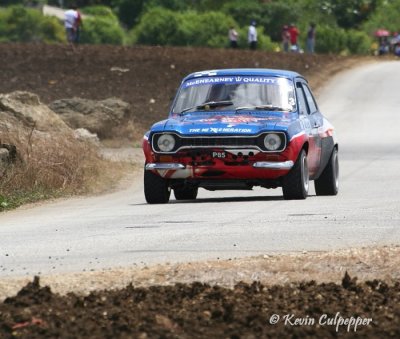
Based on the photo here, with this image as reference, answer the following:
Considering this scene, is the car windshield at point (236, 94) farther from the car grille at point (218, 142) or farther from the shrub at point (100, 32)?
the shrub at point (100, 32)

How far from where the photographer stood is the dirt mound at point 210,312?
27.5 feet

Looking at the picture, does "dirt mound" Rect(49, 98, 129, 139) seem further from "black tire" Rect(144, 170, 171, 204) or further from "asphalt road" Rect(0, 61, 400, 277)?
"black tire" Rect(144, 170, 171, 204)

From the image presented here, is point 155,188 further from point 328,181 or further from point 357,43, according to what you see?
point 357,43

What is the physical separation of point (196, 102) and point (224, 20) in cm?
5508

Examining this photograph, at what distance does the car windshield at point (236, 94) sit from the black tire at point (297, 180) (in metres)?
0.91

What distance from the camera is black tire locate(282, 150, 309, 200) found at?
17.7 meters

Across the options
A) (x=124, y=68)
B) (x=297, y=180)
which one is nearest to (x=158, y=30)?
(x=124, y=68)

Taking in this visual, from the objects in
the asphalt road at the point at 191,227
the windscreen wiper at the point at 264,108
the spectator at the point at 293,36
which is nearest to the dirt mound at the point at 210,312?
the asphalt road at the point at 191,227

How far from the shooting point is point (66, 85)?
4450 cm

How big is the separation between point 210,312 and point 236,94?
32.3 ft

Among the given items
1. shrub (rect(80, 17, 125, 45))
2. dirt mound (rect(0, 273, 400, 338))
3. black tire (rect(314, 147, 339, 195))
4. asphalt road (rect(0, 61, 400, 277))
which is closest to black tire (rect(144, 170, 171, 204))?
asphalt road (rect(0, 61, 400, 277))

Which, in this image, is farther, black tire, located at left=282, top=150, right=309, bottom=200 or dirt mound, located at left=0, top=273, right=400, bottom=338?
black tire, located at left=282, top=150, right=309, bottom=200

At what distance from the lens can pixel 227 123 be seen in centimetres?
1759

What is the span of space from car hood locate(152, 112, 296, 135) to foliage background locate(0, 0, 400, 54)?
51573 millimetres
